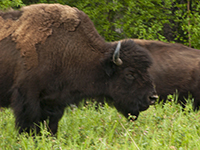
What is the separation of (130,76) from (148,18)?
5.45m

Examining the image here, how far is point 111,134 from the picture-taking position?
4109 millimetres

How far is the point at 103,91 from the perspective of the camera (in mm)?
4711

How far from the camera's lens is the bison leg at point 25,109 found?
4.23 metres

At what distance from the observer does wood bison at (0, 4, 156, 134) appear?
14.0 feet

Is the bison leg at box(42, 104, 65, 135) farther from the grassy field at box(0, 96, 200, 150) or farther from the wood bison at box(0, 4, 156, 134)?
the grassy field at box(0, 96, 200, 150)

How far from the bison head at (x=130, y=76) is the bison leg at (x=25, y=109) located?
1.12m

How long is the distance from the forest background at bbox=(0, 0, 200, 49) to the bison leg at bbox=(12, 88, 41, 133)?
5.46 metres

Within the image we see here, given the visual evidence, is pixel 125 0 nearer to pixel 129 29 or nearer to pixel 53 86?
pixel 129 29

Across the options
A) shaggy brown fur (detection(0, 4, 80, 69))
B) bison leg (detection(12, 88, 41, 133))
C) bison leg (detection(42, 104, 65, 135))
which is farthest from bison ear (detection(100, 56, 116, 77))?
bison leg (detection(12, 88, 41, 133))

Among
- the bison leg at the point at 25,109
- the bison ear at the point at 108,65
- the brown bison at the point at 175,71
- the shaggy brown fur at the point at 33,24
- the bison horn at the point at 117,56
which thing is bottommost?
the brown bison at the point at 175,71

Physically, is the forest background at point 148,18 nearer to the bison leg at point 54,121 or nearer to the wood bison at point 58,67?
the wood bison at point 58,67

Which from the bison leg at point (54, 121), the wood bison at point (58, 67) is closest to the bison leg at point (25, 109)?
the wood bison at point (58, 67)

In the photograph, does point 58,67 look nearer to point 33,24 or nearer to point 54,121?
point 33,24

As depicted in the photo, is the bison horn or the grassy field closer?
the grassy field
